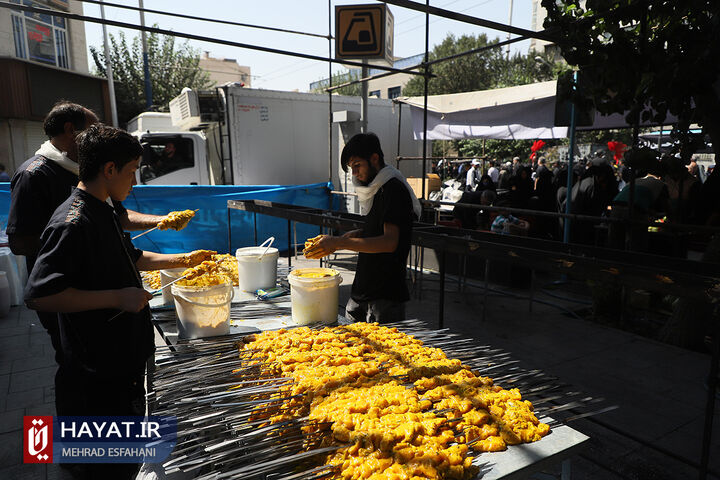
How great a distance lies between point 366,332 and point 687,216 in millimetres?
6983

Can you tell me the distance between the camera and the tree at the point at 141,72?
2364cm

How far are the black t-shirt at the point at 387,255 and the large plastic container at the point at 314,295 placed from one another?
0.37 m

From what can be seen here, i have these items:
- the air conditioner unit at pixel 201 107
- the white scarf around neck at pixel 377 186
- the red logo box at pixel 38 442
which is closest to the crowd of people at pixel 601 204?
the white scarf around neck at pixel 377 186

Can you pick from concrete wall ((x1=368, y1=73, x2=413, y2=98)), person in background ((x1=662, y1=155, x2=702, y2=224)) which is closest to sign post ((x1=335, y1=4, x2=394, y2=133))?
person in background ((x1=662, y1=155, x2=702, y2=224))

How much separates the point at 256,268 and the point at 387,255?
96 centimetres

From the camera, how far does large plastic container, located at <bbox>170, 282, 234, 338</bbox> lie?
90.2 inches

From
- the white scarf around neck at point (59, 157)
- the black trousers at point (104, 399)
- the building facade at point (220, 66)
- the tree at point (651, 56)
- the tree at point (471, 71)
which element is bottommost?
the black trousers at point (104, 399)

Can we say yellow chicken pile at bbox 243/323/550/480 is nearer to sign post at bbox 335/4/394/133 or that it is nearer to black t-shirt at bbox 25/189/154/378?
black t-shirt at bbox 25/189/154/378

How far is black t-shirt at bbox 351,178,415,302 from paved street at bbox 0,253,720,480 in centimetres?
42

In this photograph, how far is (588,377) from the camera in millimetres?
4391

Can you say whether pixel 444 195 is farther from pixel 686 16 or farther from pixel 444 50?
pixel 444 50

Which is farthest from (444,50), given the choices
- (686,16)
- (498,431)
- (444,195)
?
(498,431)

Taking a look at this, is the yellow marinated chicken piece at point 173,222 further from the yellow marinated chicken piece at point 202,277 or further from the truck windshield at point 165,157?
the truck windshield at point 165,157

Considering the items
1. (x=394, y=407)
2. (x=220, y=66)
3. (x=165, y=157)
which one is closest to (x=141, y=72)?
(x=165, y=157)
